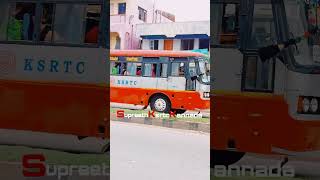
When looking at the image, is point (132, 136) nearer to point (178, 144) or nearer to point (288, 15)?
point (178, 144)

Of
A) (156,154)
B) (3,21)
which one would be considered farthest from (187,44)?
(3,21)

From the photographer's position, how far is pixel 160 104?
2.46 m

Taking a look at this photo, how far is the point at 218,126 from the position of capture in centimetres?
250

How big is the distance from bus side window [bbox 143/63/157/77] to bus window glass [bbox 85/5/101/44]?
375 millimetres

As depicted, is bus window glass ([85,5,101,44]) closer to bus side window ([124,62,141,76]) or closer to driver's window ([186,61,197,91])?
bus side window ([124,62,141,76])

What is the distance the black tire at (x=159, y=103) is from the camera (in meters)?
2.42

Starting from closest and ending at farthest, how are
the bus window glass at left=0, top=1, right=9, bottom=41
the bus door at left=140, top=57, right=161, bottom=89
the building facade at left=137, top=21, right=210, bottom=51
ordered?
the building facade at left=137, top=21, right=210, bottom=51 → the bus door at left=140, top=57, right=161, bottom=89 → the bus window glass at left=0, top=1, right=9, bottom=41

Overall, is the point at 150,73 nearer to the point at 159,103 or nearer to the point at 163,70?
the point at 163,70

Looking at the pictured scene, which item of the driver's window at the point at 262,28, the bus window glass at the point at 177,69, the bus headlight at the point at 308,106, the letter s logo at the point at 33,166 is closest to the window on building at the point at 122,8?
the bus window glass at the point at 177,69

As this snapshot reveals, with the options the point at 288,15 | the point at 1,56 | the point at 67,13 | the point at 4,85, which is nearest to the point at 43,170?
the point at 4,85

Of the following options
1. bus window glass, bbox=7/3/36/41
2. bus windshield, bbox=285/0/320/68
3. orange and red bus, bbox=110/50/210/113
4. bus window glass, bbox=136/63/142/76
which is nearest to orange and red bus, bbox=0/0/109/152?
bus window glass, bbox=7/3/36/41

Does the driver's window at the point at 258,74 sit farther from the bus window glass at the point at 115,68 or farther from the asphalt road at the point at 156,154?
the bus window glass at the point at 115,68

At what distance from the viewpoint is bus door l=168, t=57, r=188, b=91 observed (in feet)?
8.11

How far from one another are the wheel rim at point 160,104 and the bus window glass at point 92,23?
1.89 ft
